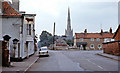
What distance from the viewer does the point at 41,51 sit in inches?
1346

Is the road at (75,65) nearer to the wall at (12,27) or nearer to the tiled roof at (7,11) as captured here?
the wall at (12,27)

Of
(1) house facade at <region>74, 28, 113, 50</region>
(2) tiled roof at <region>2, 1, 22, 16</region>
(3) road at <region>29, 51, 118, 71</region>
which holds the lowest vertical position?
(3) road at <region>29, 51, 118, 71</region>

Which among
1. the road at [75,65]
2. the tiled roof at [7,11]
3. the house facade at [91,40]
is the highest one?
the tiled roof at [7,11]

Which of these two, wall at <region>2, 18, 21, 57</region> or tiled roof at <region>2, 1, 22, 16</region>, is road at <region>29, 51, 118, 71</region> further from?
tiled roof at <region>2, 1, 22, 16</region>

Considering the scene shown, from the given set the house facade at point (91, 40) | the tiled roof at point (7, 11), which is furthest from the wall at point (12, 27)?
the house facade at point (91, 40)

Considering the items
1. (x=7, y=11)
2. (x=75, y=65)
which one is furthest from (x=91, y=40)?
(x=75, y=65)

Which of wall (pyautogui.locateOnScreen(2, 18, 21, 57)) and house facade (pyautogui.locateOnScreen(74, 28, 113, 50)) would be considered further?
house facade (pyautogui.locateOnScreen(74, 28, 113, 50))

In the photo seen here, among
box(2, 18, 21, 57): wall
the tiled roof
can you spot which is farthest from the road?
the tiled roof

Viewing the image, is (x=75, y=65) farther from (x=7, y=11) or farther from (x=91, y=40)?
(x=91, y=40)

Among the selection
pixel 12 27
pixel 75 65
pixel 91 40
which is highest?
pixel 12 27

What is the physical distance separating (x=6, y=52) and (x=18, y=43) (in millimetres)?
5346

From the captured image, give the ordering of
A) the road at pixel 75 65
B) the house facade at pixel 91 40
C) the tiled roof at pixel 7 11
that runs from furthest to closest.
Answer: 1. the house facade at pixel 91 40
2. the tiled roof at pixel 7 11
3. the road at pixel 75 65

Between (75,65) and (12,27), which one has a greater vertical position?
(12,27)

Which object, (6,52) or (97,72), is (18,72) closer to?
(6,52)
